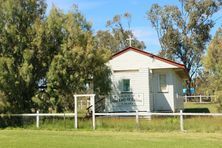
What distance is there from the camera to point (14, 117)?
27578mm

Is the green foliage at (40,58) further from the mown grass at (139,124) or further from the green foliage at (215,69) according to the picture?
the green foliage at (215,69)

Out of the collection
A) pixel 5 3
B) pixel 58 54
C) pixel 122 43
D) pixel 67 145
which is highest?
pixel 122 43

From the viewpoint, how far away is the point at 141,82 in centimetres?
3403

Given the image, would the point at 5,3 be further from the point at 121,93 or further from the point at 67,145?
the point at 67,145

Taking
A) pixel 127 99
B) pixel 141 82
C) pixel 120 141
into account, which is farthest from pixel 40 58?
pixel 120 141

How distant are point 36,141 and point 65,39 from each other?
12022mm

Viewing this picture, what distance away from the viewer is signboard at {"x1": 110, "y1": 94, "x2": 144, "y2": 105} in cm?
3378

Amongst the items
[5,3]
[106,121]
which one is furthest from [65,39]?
[106,121]

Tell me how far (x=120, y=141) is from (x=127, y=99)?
15.5m

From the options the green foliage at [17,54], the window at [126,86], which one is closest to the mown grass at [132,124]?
the green foliage at [17,54]

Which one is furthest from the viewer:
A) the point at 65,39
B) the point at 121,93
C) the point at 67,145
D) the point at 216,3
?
the point at 216,3

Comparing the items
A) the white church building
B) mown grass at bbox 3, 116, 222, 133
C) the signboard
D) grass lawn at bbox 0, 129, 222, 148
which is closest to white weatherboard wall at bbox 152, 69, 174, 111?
the white church building

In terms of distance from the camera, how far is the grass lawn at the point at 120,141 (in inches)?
680

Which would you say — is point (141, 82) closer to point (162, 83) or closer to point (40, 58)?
point (162, 83)
